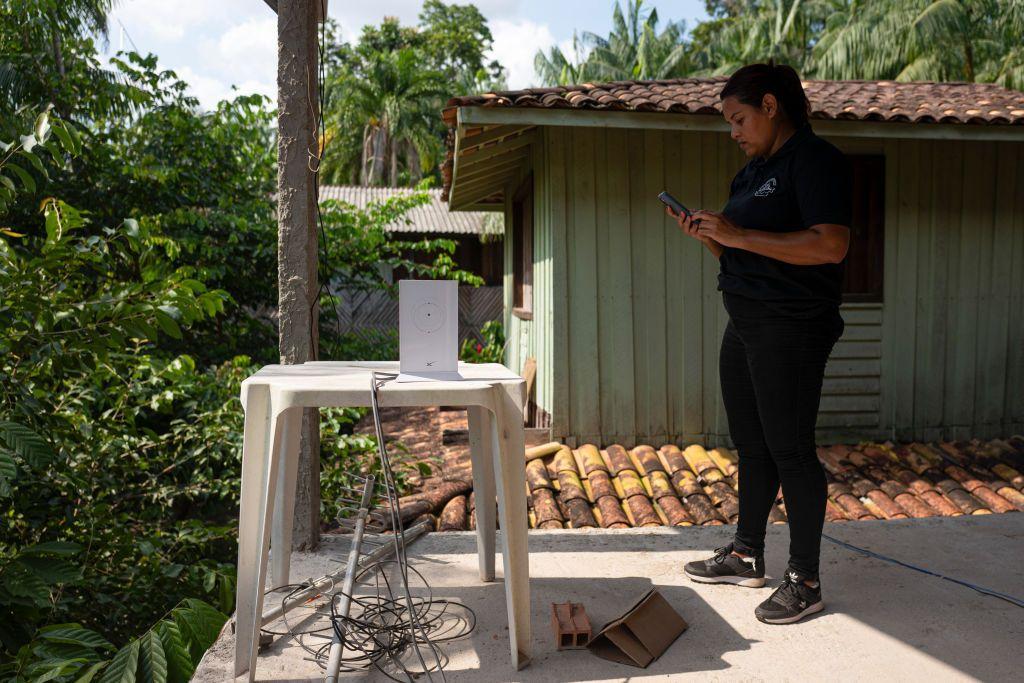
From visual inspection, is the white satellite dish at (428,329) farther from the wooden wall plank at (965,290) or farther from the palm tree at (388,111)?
the palm tree at (388,111)

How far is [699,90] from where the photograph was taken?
→ 6.46m

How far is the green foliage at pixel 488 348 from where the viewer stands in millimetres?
Result: 11969

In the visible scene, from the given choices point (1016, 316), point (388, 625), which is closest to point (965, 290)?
point (1016, 316)

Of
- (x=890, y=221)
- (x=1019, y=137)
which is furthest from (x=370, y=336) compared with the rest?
(x=1019, y=137)

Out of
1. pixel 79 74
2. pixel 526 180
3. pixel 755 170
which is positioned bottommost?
pixel 755 170

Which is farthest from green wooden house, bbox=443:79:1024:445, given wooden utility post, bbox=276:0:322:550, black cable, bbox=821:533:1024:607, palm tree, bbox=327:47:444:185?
palm tree, bbox=327:47:444:185

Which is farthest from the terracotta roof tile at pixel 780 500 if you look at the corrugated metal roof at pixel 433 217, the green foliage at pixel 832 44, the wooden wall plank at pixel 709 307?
the green foliage at pixel 832 44

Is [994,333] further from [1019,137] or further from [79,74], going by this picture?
[79,74]

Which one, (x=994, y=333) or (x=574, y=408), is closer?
(x=574, y=408)

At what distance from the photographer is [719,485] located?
526 cm

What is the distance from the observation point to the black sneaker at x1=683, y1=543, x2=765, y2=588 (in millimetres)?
3070

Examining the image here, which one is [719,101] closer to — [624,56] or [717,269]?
[717,269]

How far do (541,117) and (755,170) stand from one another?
3022mm

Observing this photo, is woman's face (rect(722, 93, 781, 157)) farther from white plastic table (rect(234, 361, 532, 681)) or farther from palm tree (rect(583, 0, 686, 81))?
palm tree (rect(583, 0, 686, 81))
